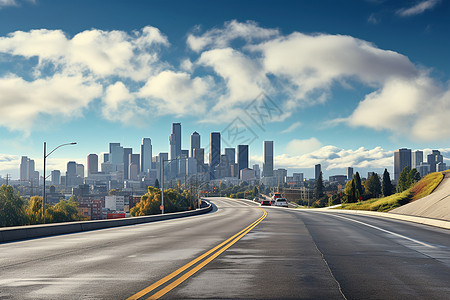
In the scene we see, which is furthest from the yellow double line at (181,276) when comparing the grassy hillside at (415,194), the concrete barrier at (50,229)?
the grassy hillside at (415,194)

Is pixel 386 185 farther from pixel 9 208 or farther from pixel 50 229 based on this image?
pixel 50 229

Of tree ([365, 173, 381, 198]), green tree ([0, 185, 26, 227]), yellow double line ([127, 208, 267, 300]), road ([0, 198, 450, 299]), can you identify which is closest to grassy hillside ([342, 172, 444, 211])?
road ([0, 198, 450, 299])

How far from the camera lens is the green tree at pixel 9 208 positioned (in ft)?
305

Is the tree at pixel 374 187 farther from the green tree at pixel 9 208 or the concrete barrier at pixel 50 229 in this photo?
the concrete barrier at pixel 50 229

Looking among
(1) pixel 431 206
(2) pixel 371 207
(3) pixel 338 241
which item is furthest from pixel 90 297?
(2) pixel 371 207

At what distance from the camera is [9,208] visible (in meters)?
93.9

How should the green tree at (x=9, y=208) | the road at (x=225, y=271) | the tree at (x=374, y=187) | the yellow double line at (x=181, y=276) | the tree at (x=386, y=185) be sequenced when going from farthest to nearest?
the tree at (x=374, y=187)
the tree at (x=386, y=185)
the green tree at (x=9, y=208)
the road at (x=225, y=271)
the yellow double line at (x=181, y=276)

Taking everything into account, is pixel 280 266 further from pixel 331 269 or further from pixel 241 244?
pixel 241 244

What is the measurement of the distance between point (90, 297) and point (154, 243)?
913 centimetres

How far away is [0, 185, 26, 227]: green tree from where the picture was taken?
92819 millimetres

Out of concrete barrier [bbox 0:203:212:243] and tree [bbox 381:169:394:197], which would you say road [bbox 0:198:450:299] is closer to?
concrete barrier [bbox 0:203:212:243]

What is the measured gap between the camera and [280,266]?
10.5m

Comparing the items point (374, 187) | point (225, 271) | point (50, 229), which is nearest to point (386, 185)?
point (374, 187)

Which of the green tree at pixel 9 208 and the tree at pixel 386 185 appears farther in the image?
the tree at pixel 386 185
